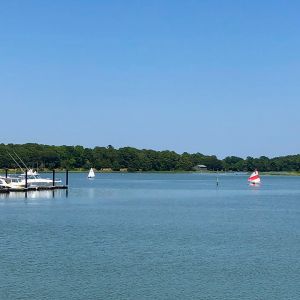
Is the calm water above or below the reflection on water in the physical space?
below

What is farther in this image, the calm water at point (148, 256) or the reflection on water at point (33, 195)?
the reflection on water at point (33, 195)

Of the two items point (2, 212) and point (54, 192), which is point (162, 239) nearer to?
point (2, 212)

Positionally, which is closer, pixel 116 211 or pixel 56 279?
pixel 56 279

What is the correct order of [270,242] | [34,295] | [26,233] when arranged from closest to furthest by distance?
1. [34,295]
2. [270,242]
3. [26,233]

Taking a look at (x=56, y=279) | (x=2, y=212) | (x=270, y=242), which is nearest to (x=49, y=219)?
(x=2, y=212)

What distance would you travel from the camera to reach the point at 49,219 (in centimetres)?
7612

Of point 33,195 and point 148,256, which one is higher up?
point 33,195

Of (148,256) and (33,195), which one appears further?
(33,195)

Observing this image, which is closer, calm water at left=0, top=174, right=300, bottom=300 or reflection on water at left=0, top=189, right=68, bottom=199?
calm water at left=0, top=174, right=300, bottom=300

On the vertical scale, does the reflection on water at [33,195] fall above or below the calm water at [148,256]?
above

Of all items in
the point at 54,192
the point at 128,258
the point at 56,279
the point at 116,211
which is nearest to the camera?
the point at 56,279

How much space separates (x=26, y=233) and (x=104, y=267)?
64.0 ft

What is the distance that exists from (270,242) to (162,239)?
9.59m

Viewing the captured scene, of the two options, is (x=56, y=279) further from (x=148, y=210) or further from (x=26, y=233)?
(x=148, y=210)
